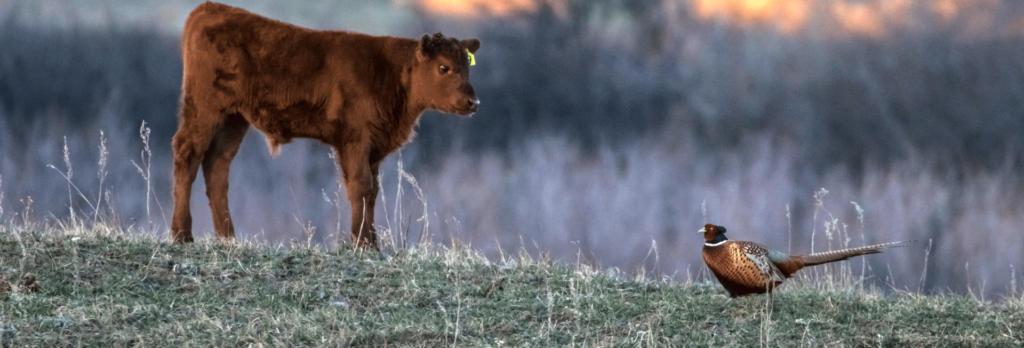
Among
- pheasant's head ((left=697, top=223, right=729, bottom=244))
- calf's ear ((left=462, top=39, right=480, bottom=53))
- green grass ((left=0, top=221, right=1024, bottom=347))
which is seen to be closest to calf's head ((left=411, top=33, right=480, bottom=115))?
calf's ear ((left=462, top=39, right=480, bottom=53))

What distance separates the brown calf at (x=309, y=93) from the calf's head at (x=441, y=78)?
0.01 metres

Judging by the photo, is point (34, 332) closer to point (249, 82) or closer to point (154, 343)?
point (154, 343)

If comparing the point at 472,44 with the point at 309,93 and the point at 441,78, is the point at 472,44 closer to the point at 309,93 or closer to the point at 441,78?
the point at 441,78

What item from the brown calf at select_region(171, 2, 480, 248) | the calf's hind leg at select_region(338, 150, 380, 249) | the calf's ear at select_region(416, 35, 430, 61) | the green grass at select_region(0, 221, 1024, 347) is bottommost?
the green grass at select_region(0, 221, 1024, 347)

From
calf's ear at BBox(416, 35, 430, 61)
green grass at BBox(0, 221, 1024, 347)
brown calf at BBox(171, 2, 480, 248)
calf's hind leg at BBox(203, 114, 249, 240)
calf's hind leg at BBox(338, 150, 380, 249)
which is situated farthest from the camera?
calf's hind leg at BBox(203, 114, 249, 240)

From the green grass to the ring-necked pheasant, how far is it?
0.21 metres

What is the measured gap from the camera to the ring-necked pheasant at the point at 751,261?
6.50 m

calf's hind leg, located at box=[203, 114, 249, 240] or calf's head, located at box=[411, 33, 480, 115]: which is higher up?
calf's head, located at box=[411, 33, 480, 115]

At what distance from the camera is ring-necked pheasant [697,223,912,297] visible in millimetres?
6504

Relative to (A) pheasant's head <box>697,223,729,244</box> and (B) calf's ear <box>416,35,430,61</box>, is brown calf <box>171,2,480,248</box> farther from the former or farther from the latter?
(A) pheasant's head <box>697,223,729,244</box>

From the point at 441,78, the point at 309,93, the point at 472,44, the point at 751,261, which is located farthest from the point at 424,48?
Answer: the point at 751,261

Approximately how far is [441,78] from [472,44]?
76 centimetres

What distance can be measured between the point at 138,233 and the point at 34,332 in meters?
3.12

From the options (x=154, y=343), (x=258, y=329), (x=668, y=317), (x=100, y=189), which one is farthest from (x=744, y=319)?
(x=100, y=189)
